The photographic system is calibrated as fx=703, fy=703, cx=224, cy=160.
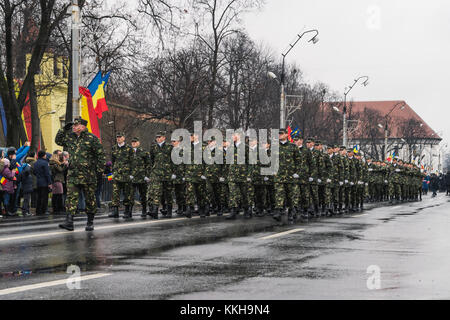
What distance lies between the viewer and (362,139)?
318ft

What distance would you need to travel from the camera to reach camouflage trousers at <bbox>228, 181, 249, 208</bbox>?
17562 mm

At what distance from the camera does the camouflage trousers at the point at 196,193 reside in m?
17.9

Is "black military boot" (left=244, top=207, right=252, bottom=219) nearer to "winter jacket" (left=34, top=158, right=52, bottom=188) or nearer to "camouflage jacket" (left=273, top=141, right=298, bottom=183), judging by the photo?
"camouflage jacket" (left=273, top=141, right=298, bottom=183)

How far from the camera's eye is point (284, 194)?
16.4 m

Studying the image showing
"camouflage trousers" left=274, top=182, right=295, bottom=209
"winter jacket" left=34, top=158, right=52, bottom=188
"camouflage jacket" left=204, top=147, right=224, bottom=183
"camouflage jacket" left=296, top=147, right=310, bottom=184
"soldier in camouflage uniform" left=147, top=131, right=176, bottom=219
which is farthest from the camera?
"winter jacket" left=34, top=158, right=52, bottom=188

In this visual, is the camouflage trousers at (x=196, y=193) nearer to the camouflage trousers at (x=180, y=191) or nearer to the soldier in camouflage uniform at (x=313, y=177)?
the camouflage trousers at (x=180, y=191)

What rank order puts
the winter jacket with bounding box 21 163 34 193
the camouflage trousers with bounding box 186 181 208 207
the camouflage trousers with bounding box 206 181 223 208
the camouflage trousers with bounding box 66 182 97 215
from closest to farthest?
the camouflage trousers with bounding box 66 182 97 215 → the camouflage trousers with bounding box 186 181 208 207 → the camouflage trousers with bounding box 206 181 223 208 → the winter jacket with bounding box 21 163 34 193

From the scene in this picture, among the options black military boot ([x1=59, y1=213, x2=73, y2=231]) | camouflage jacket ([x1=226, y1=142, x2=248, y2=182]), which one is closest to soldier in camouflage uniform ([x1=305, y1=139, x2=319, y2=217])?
camouflage jacket ([x1=226, y1=142, x2=248, y2=182])

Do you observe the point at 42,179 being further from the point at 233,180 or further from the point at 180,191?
the point at 233,180

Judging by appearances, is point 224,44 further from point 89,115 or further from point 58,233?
point 58,233

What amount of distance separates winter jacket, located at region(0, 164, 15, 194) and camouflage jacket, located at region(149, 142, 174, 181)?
13.7 feet

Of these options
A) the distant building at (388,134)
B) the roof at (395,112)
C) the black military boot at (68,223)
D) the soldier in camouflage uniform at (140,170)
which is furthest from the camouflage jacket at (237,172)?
the roof at (395,112)
